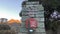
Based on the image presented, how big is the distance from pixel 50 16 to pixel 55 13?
0.41m

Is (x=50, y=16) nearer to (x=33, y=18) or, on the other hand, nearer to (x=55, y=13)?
(x=55, y=13)

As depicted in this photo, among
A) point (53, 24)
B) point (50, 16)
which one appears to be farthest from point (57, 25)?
point (50, 16)

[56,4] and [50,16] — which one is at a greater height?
[56,4]

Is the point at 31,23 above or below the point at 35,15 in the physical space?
below

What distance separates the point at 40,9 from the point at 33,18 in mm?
513

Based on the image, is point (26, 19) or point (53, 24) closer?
point (26, 19)

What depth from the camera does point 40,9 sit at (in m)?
7.55

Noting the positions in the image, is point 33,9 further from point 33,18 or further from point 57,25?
point 57,25

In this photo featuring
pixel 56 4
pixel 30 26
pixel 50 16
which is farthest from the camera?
pixel 50 16

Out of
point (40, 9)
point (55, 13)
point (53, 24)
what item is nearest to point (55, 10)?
point (55, 13)

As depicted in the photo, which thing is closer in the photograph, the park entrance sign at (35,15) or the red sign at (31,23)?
the red sign at (31,23)

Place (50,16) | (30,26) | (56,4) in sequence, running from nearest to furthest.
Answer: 1. (30,26)
2. (56,4)
3. (50,16)

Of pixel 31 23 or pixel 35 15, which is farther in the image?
pixel 35 15

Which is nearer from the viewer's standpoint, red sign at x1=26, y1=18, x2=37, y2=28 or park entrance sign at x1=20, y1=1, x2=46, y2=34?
→ red sign at x1=26, y1=18, x2=37, y2=28
